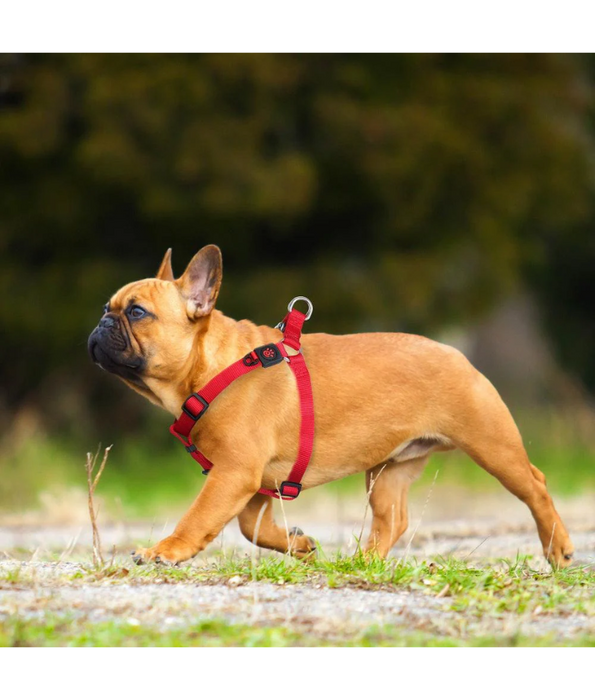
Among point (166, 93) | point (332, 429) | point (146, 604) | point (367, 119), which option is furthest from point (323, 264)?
point (146, 604)

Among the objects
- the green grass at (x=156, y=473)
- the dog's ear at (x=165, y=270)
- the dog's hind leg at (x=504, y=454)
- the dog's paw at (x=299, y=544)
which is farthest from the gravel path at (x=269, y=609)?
the green grass at (x=156, y=473)

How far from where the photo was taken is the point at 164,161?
1239cm

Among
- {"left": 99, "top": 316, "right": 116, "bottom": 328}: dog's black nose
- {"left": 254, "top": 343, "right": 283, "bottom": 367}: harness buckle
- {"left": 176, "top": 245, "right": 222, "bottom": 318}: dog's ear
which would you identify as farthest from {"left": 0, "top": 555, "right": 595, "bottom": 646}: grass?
{"left": 176, "top": 245, "right": 222, "bottom": 318}: dog's ear

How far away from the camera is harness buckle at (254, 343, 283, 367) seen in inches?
199

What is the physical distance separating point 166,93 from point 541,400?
32.0 ft

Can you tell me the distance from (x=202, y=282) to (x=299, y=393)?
775 mm

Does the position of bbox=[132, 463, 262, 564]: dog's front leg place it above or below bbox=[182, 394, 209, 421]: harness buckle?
below

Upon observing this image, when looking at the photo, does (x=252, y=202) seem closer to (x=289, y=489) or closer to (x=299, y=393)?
(x=299, y=393)

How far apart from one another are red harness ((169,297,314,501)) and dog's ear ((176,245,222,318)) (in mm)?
343

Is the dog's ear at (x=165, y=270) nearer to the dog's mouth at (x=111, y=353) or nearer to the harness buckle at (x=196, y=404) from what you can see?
the dog's mouth at (x=111, y=353)

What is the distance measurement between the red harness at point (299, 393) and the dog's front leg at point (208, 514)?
0.21 meters

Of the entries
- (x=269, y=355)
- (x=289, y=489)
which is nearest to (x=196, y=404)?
(x=269, y=355)

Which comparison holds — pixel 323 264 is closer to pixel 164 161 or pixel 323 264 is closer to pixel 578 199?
pixel 164 161

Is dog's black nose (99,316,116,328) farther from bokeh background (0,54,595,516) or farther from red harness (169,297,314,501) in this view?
bokeh background (0,54,595,516)
